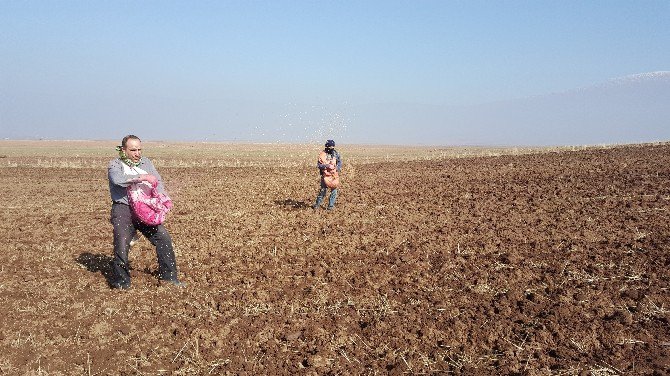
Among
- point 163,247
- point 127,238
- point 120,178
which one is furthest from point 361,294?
point 120,178

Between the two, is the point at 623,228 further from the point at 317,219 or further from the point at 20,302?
the point at 20,302

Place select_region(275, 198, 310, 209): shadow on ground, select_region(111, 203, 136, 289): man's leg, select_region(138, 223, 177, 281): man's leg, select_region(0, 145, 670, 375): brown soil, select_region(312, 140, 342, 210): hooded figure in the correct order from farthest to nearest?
1. select_region(275, 198, 310, 209): shadow on ground
2. select_region(312, 140, 342, 210): hooded figure
3. select_region(138, 223, 177, 281): man's leg
4. select_region(111, 203, 136, 289): man's leg
5. select_region(0, 145, 670, 375): brown soil

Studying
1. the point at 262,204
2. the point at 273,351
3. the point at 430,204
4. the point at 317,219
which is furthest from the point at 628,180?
the point at 273,351

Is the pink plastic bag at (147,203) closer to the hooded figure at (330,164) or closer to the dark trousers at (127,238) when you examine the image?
the dark trousers at (127,238)

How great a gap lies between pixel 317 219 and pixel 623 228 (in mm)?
5835

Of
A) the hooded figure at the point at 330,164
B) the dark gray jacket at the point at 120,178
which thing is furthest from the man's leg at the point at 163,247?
the hooded figure at the point at 330,164

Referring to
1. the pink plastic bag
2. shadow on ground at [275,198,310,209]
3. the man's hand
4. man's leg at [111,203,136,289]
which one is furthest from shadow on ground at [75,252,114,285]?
shadow on ground at [275,198,310,209]

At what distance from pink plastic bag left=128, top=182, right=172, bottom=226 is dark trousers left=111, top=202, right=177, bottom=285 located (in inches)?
6.7

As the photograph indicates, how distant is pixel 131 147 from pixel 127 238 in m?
1.15

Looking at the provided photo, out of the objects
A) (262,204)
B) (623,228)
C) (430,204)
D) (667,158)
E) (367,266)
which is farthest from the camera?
(667,158)

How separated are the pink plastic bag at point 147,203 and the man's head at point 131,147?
14.0 inches

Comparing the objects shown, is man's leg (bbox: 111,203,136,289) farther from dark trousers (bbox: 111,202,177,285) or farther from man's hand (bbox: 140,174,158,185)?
man's hand (bbox: 140,174,158,185)

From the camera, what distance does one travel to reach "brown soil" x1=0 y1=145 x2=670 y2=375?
4.49m

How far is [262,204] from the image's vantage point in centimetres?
1412
